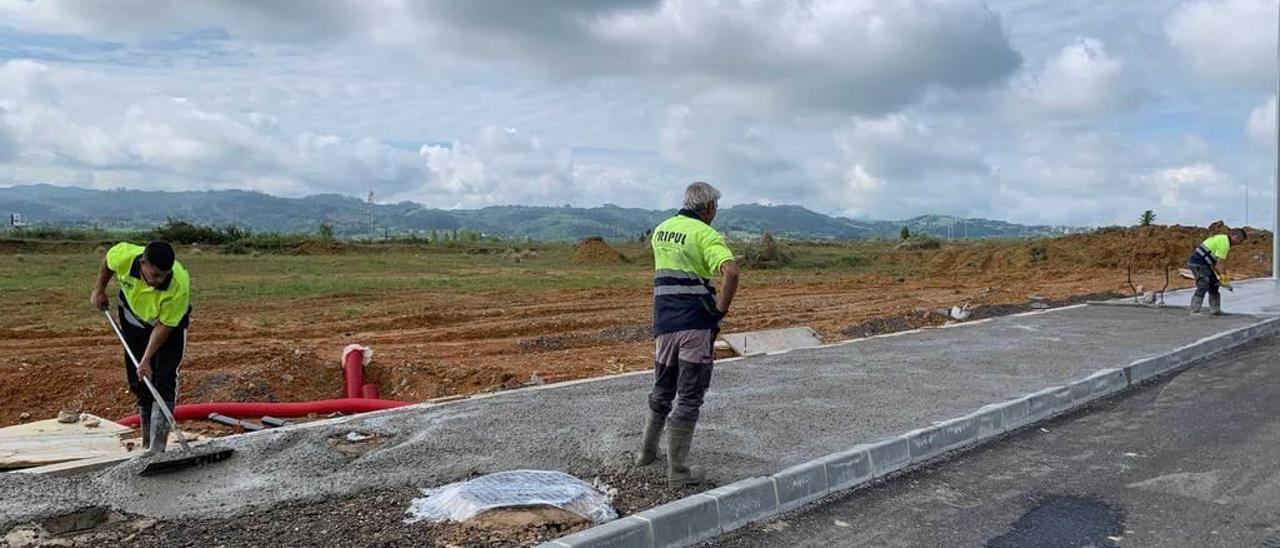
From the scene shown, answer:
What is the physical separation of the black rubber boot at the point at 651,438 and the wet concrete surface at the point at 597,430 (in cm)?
17

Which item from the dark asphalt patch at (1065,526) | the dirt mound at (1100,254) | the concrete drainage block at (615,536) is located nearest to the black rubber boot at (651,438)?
the concrete drainage block at (615,536)

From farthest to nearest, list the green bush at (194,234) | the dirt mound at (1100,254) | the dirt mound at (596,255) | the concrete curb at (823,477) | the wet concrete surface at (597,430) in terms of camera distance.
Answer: the green bush at (194,234) → the dirt mound at (596,255) → the dirt mound at (1100,254) → the wet concrete surface at (597,430) → the concrete curb at (823,477)

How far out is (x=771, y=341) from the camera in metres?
12.6

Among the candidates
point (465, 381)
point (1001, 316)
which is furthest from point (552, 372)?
point (1001, 316)

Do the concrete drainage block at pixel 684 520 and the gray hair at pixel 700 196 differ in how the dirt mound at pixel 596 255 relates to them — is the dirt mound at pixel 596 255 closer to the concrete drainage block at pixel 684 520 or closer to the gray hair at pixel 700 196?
the gray hair at pixel 700 196

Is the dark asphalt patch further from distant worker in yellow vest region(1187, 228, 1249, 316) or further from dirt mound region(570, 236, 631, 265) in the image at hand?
dirt mound region(570, 236, 631, 265)

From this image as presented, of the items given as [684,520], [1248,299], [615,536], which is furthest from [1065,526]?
[1248,299]

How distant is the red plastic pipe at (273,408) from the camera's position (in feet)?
28.0

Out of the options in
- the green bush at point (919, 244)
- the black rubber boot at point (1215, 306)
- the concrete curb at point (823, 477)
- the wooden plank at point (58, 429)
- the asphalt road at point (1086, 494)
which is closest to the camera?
the concrete curb at point (823, 477)

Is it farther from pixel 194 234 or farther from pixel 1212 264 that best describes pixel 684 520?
pixel 194 234

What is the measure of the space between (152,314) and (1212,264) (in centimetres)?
1511

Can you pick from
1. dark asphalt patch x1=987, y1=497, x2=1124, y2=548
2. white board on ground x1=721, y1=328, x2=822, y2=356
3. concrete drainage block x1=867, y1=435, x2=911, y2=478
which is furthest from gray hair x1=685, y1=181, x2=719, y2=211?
white board on ground x1=721, y1=328, x2=822, y2=356

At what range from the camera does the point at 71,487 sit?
5.51m

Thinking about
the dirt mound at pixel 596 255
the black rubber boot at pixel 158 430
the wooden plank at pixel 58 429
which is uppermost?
the dirt mound at pixel 596 255
